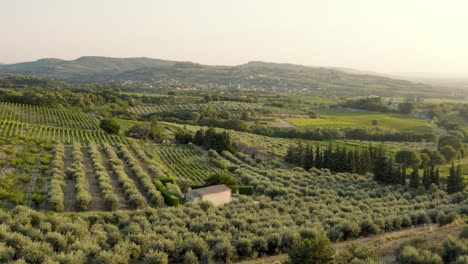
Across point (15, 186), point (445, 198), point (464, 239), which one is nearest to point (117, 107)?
point (15, 186)

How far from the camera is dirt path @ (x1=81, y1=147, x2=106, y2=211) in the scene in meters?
35.8

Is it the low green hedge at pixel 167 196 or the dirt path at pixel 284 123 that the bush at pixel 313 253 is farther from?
the dirt path at pixel 284 123

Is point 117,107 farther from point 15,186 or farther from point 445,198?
point 445,198

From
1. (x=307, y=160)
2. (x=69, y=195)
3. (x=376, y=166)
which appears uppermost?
(x=69, y=195)

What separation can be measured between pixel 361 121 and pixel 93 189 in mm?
103242

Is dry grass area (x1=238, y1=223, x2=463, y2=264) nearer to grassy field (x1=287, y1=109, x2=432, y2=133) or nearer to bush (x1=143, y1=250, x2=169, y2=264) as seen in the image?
bush (x1=143, y1=250, x2=169, y2=264)

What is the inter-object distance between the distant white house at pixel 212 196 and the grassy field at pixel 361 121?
7670 cm

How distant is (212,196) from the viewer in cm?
3891

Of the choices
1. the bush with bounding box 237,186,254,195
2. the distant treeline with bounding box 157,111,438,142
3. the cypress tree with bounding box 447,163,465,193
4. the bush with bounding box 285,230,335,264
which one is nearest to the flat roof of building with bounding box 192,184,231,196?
the bush with bounding box 237,186,254,195

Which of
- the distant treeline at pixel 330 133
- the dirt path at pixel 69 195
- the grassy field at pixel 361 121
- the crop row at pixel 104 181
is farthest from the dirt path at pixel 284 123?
the dirt path at pixel 69 195

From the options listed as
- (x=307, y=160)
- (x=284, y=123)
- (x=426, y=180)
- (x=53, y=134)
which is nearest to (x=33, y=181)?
(x=53, y=134)

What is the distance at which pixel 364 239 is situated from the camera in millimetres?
27484

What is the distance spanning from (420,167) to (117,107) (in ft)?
301

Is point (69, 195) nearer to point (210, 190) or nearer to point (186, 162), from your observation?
→ point (210, 190)
